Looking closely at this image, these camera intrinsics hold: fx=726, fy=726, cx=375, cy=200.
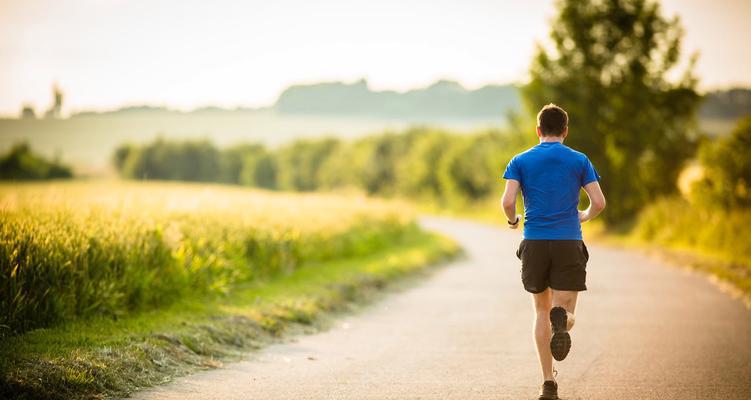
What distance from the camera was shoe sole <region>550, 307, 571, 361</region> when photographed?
577 centimetres

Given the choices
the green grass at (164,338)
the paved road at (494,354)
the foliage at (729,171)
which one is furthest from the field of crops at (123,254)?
the foliage at (729,171)

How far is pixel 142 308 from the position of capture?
30.8 feet

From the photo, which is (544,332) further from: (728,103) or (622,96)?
(728,103)

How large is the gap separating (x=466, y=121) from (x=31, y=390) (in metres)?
187

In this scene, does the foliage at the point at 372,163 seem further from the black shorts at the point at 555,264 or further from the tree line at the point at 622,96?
the black shorts at the point at 555,264

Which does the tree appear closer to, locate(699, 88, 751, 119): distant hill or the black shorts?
the black shorts

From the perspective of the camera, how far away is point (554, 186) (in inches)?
232

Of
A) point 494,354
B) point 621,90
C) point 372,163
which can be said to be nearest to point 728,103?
point 372,163

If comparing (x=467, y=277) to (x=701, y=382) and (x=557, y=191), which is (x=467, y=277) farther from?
(x=557, y=191)

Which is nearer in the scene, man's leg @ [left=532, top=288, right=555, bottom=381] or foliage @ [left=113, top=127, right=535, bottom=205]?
man's leg @ [left=532, top=288, right=555, bottom=381]

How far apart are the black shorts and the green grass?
3563 millimetres

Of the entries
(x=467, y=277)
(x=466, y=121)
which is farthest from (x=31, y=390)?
(x=466, y=121)

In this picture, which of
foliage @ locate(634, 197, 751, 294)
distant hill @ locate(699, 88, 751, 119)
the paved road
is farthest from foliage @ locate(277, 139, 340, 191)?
the paved road

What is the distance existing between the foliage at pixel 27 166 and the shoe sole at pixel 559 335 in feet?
216
